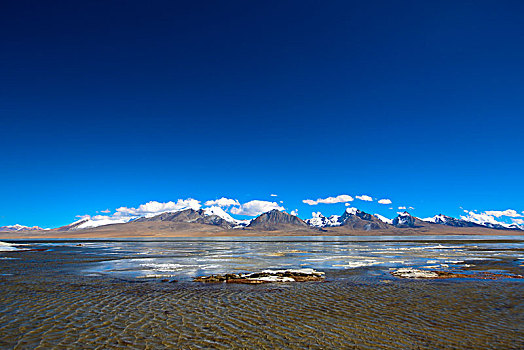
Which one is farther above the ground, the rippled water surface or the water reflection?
the water reflection

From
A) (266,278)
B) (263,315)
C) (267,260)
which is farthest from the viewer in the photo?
(267,260)

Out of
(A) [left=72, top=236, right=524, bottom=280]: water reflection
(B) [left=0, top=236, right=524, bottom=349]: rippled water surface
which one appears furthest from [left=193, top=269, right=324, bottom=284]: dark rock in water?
(A) [left=72, top=236, right=524, bottom=280]: water reflection

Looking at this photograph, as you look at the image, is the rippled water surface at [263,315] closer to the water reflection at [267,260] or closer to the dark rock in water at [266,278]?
the dark rock in water at [266,278]

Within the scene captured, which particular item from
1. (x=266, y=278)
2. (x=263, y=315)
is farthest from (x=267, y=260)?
(x=263, y=315)

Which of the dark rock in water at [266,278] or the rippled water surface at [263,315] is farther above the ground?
the dark rock in water at [266,278]

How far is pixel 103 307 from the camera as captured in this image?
49.4ft

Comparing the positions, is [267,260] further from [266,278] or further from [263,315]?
[263,315]

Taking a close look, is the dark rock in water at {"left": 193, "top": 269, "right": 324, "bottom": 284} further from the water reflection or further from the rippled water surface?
the water reflection

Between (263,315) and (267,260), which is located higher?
(267,260)

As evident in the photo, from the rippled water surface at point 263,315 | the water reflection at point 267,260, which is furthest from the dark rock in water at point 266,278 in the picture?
the water reflection at point 267,260

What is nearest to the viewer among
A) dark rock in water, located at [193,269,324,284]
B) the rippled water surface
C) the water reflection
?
the rippled water surface

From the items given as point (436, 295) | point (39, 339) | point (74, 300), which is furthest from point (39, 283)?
point (436, 295)

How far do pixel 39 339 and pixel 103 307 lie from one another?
4.45 m

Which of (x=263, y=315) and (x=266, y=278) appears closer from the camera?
(x=263, y=315)
